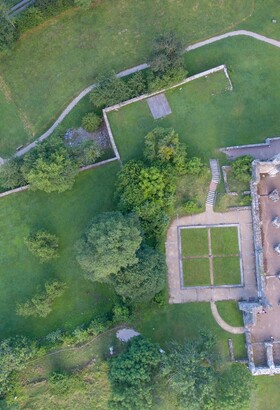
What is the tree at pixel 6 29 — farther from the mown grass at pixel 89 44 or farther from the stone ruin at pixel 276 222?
the stone ruin at pixel 276 222

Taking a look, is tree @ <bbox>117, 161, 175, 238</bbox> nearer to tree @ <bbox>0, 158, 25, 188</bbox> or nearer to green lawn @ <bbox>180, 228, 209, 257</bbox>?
green lawn @ <bbox>180, 228, 209, 257</bbox>

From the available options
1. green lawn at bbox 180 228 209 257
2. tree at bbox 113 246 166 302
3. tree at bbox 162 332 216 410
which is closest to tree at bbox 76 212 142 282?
tree at bbox 113 246 166 302

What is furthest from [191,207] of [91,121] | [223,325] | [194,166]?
[91,121]

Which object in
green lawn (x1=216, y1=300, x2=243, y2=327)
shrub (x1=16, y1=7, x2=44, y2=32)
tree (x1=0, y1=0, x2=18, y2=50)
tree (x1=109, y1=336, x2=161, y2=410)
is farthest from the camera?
shrub (x1=16, y1=7, x2=44, y2=32)

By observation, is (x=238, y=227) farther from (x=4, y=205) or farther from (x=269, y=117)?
(x=4, y=205)

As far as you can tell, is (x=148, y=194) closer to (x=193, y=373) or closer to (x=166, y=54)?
(x=166, y=54)
